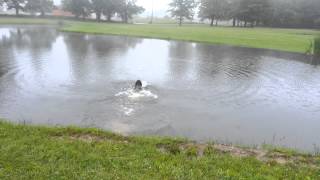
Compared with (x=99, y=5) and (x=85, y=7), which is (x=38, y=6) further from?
(x=99, y=5)

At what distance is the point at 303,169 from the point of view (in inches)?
310

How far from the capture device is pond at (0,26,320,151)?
11703mm

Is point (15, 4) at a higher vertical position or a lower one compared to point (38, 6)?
higher

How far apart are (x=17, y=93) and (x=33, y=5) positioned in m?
83.1

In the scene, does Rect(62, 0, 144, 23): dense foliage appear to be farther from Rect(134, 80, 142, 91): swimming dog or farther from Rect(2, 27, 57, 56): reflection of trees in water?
Rect(134, 80, 142, 91): swimming dog

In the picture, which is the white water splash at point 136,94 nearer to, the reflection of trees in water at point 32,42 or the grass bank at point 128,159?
the grass bank at point 128,159

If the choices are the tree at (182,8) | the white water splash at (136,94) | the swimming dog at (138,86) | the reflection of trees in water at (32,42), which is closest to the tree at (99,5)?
the tree at (182,8)

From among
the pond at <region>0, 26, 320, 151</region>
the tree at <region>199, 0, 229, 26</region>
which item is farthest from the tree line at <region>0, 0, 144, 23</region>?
the pond at <region>0, 26, 320, 151</region>

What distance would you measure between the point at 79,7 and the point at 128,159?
86619mm

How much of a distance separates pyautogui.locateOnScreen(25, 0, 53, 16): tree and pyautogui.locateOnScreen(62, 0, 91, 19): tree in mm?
6099

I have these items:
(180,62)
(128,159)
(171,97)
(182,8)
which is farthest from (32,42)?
(182,8)

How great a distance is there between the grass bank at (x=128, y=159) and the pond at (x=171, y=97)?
1.95 meters

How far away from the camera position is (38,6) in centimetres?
9238

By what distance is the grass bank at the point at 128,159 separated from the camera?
707cm
